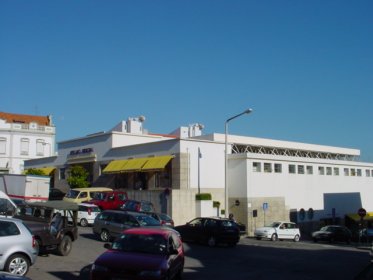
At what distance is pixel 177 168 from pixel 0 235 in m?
26.6

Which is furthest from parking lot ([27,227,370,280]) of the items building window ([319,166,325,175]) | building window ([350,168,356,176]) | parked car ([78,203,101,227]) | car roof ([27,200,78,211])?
building window ([350,168,356,176])

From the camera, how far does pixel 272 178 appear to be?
43.8 meters

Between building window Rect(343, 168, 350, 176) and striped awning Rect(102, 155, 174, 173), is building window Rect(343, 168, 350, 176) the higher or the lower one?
the higher one

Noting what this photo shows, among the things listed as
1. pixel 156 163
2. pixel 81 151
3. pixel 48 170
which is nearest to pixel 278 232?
pixel 156 163

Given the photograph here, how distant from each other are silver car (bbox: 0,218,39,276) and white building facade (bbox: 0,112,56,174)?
56.3m

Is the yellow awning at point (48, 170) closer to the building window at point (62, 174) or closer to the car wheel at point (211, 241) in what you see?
the building window at point (62, 174)

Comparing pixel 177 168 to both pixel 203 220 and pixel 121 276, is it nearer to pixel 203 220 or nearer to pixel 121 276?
pixel 203 220

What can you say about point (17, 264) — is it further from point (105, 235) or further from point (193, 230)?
point (193, 230)

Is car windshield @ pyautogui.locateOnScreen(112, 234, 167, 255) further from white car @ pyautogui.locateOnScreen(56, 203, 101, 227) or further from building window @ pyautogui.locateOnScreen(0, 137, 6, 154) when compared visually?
building window @ pyautogui.locateOnScreen(0, 137, 6, 154)

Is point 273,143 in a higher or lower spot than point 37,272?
higher

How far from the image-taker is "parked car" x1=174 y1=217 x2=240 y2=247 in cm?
2634

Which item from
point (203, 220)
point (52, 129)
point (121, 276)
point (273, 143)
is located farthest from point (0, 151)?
point (121, 276)

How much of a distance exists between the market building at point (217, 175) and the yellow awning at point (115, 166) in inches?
4.8

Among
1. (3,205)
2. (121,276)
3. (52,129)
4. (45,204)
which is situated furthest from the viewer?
(52,129)
